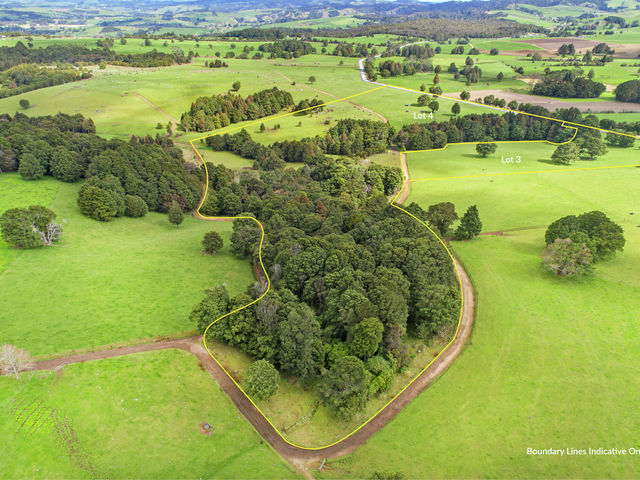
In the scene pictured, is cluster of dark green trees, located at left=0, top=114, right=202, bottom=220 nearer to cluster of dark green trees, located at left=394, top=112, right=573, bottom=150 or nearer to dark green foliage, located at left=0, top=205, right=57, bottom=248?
dark green foliage, located at left=0, top=205, right=57, bottom=248

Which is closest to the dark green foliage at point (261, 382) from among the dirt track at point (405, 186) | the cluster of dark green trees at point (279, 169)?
the cluster of dark green trees at point (279, 169)

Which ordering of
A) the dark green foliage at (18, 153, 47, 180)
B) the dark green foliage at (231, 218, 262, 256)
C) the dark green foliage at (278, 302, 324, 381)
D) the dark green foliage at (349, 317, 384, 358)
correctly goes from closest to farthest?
the dark green foliage at (278, 302, 324, 381) → the dark green foliage at (349, 317, 384, 358) → the dark green foliage at (231, 218, 262, 256) → the dark green foliage at (18, 153, 47, 180)

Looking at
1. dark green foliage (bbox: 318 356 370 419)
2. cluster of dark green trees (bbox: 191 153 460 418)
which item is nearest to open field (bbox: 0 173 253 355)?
cluster of dark green trees (bbox: 191 153 460 418)

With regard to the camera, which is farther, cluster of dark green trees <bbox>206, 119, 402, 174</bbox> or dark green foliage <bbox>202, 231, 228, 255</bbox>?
cluster of dark green trees <bbox>206, 119, 402, 174</bbox>

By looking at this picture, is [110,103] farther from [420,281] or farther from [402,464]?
[402,464]

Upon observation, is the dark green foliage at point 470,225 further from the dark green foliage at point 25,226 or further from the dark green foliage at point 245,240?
the dark green foliage at point 25,226

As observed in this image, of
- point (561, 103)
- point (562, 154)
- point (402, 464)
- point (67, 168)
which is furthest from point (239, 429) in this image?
point (561, 103)
